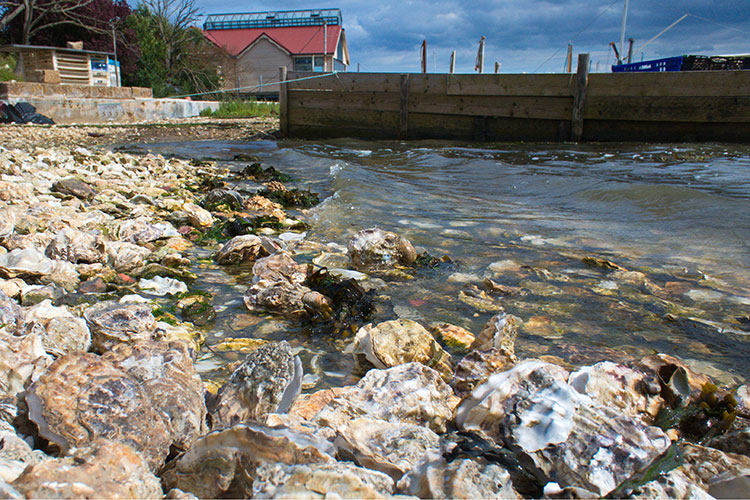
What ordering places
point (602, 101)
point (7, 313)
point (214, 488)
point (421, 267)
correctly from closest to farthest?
point (214, 488)
point (7, 313)
point (421, 267)
point (602, 101)

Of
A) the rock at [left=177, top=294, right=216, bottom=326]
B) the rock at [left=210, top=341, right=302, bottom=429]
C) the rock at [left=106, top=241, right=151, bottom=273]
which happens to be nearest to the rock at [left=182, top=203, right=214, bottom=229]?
the rock at [left=106, top=241, right=151, bottom=273]

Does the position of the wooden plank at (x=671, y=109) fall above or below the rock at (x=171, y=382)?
above

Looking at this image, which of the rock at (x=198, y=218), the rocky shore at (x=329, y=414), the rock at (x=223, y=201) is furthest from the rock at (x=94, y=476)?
the rock at (x=223, y=201)

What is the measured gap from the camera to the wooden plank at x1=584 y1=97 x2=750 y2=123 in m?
11.8

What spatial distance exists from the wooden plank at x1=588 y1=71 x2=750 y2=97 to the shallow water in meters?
2.38

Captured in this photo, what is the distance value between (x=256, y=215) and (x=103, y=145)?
8698 millimetres

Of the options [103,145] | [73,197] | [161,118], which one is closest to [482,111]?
[103,145]

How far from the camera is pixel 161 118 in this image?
2008 centimetres

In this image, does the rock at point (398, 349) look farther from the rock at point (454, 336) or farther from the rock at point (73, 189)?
the rock at point (73, 189)

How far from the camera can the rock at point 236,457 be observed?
Answer: 1194 millimetres

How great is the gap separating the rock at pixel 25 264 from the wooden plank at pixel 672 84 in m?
13.0

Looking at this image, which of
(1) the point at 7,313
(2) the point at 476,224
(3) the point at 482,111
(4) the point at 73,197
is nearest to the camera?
(1) the point at 7,313

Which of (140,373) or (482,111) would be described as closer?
(140,373)

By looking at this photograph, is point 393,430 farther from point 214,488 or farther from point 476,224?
point 476,224
